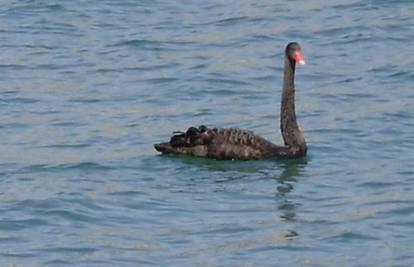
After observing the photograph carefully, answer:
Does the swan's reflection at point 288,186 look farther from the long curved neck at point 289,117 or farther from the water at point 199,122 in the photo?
the long curved neck at point 289,117

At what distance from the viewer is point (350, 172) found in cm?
1326

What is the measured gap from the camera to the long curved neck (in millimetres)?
13900

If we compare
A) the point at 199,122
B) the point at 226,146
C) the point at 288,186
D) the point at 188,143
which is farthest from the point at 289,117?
the point at 288,186

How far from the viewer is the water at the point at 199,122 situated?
11.0 metres

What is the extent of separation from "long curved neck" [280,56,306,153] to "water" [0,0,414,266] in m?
0.20

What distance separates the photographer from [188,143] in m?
13.6

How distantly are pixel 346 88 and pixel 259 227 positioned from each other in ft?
18.6

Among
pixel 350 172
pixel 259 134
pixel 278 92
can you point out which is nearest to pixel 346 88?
pixel 278 92

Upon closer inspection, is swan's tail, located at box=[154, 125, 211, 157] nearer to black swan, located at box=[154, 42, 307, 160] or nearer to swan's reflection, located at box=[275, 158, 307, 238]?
black swan, located at box=[154, 42, 307, 160]

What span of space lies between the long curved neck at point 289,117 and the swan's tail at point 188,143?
2.51ft

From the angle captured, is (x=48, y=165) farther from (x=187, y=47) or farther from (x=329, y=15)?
(x=329, y=15)

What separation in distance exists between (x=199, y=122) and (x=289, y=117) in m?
1.41

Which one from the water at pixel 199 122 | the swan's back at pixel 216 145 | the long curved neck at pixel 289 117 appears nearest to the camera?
the water at pixel 199 122

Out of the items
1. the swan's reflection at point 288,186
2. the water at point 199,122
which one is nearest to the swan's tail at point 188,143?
the water at point 199,122
